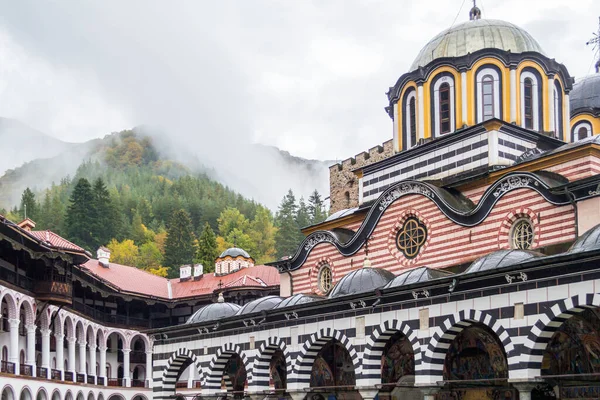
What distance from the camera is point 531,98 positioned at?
1137 inches

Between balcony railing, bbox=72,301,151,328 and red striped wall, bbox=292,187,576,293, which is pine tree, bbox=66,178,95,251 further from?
red striped wall, bbox=292,187,576,293

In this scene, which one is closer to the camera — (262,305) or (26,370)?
(262,305)

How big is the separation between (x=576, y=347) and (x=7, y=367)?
24.4m

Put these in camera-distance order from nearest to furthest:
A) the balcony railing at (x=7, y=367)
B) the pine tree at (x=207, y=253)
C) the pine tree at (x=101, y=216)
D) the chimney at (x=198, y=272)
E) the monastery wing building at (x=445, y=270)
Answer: the monastery wing building at (x=445, y=270) → the balcony railing at (x=7, y=367) → the chimney at (x=198, y=272) → the pine tree at (x=207, y=253) → the pine tree at (x=101, y=216)

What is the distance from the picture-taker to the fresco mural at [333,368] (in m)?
26.2

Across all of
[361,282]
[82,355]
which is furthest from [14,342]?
[361,282]

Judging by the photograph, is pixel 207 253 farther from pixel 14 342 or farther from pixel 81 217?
pixel 14 342

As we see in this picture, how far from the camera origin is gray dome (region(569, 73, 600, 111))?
3793 centimetres

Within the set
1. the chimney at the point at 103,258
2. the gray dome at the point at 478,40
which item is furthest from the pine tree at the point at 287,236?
the gray dome at the point at 478,40

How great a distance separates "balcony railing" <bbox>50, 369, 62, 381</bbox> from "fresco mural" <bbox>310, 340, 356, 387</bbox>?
62.0ft

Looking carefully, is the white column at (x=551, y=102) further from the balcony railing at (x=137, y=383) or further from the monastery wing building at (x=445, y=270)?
the balcony railing at (x=137, y=383)

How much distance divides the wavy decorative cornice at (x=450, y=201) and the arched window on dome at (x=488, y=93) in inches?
143

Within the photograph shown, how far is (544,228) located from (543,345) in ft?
18.1

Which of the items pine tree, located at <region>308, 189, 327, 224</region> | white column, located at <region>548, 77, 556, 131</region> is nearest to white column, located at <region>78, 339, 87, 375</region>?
white column, located at <region>548, 77, 556, 131</region>
